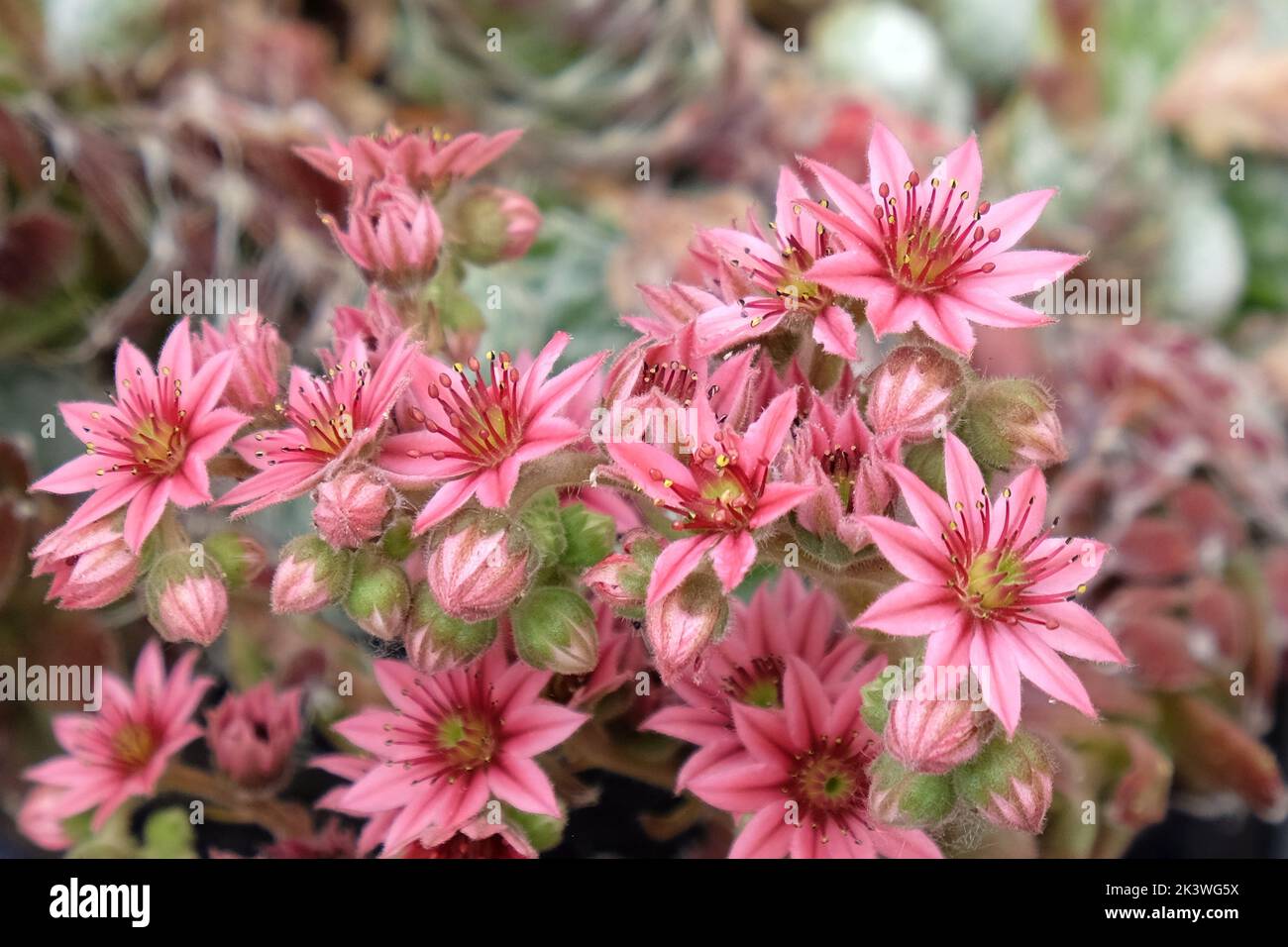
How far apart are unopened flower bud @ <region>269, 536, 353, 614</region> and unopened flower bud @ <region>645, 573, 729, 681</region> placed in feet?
0.37

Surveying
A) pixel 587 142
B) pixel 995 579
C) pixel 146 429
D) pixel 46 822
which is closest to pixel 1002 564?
pixel 995 579

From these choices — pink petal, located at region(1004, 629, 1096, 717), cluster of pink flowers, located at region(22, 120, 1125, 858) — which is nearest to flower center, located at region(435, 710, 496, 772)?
cluster of pink flowers, located at region(22, 120, 1125, 858)

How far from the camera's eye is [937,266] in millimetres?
442

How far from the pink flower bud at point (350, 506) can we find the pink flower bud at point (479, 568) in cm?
2

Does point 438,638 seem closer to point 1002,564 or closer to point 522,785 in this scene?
point 522,785

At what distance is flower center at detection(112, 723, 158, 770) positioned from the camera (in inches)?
21.7

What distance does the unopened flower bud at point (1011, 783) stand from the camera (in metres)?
0.39

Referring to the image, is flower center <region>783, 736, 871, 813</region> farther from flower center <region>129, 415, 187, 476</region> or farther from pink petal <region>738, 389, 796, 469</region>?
flower center <region>129, 415, 187, 476</region>

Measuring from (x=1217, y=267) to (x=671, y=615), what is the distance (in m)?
0.88

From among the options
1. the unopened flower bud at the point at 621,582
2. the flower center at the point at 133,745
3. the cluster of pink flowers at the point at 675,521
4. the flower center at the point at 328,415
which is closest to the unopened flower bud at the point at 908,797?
the cluster of pink flowers at the point at 675,521

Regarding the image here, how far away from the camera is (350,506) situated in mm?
398

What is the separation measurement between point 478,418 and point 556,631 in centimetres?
8

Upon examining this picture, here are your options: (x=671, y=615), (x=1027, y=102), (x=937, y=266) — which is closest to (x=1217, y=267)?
(x=1027, y=102)
